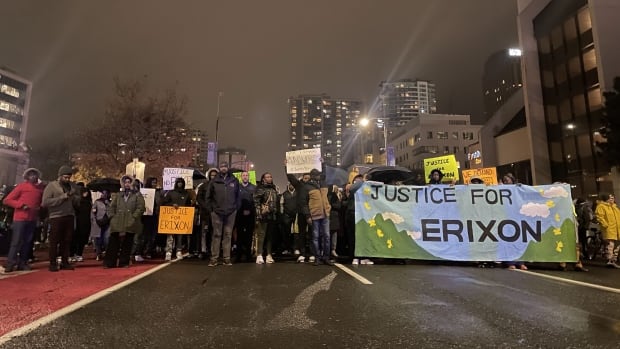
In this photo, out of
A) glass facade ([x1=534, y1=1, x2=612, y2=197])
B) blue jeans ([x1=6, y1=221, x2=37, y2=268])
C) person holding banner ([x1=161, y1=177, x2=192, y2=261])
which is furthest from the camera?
glass facade ([x1=534, y1=1, x2=612, y2=197])

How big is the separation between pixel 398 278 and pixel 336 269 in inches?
59.5

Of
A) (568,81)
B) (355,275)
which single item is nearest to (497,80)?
(568,81)

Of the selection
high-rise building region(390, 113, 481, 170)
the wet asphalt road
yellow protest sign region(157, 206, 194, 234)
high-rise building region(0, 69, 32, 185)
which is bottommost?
the wet asphalt road

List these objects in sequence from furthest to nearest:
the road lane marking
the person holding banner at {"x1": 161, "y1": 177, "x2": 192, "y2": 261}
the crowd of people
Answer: the person holding banner at {"x1": 161, "y1": 177, "x2": 192, "y2": 261}
the crowd of people
the road lane marking

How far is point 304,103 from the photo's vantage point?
16812 centimetres

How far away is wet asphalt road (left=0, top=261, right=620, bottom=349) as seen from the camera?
351 centimetres

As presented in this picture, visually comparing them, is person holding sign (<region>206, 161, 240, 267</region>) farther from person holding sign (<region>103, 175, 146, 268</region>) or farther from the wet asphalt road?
the wet asphalt road

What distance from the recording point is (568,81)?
32.9 m

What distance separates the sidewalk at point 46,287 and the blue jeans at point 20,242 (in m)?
0.28

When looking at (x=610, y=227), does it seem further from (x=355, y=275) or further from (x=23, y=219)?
(x=23, y=219)

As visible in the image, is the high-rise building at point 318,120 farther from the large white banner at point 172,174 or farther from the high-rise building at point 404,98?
the large white banner at point 172,174

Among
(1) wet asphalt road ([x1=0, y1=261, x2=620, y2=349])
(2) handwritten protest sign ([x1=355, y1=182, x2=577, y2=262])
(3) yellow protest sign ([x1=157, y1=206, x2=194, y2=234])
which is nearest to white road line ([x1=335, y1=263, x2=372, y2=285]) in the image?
(1) wet asphalt road ([x1=0, y1=261, x2=620, y2=349])

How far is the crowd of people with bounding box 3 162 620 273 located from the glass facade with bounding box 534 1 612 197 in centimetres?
2309

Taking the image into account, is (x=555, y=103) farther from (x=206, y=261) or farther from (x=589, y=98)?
(x=206, y=261)
